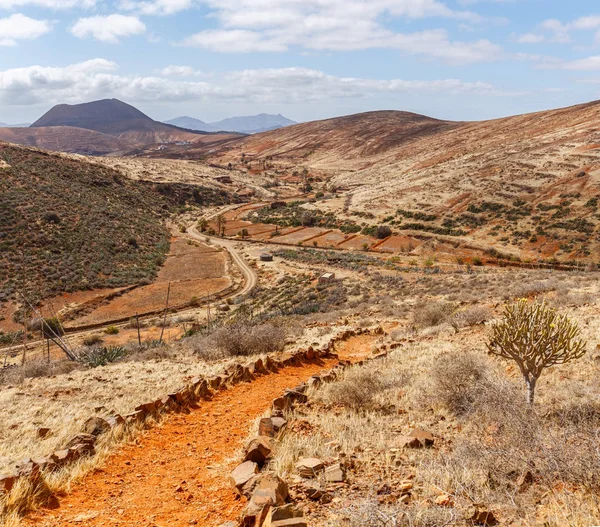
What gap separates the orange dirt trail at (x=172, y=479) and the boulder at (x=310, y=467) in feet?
2.55

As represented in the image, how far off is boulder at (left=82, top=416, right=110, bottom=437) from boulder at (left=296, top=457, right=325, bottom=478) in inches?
139

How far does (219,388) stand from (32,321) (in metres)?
25.3

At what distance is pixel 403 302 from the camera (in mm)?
21969

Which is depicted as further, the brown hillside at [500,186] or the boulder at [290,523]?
the brown hillside at [500,186]

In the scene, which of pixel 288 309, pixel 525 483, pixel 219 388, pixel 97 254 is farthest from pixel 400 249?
pixel 525 483

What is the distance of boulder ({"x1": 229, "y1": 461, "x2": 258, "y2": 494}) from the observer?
501 cm

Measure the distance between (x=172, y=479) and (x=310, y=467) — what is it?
6.38 ft

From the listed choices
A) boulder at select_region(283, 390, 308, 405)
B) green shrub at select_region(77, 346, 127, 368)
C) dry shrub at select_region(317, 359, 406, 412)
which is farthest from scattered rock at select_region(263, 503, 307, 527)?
green shrub at select_region(77, 346, 127, 368)

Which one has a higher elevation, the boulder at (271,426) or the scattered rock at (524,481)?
the scattered rock at (524,481)

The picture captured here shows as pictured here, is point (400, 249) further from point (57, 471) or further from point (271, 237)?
point (57, 471)

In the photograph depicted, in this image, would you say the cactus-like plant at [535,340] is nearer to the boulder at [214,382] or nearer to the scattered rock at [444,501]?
the scattered rock at [444,501]

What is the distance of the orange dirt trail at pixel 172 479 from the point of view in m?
4.72

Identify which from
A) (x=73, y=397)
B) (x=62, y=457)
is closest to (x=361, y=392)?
(x=62, y=457)

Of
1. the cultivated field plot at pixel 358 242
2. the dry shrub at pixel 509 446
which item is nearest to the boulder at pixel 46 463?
the dry shrub at pixel 509 446
